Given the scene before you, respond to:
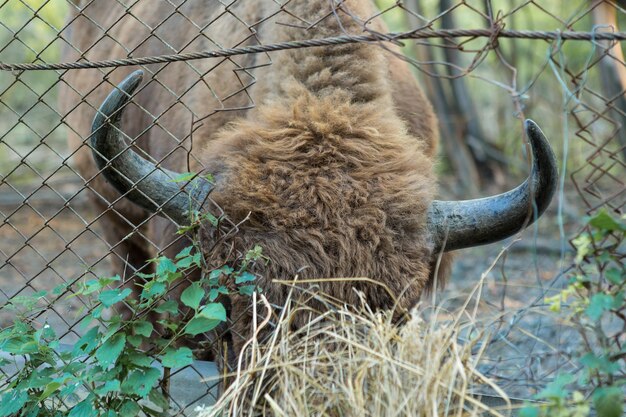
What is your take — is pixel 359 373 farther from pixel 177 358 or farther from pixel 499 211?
pixel 499 211

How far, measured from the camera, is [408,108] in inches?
160

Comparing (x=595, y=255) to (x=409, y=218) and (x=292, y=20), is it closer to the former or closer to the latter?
(x=409, y=218)

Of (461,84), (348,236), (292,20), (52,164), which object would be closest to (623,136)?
(461,84)

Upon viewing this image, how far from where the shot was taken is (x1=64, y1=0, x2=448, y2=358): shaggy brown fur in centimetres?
281

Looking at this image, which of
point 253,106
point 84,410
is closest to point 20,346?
point 84,410

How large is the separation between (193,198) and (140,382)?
747mm

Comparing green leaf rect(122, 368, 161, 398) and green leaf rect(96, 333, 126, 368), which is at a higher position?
green leaf rect(96, 333, 126, 368)

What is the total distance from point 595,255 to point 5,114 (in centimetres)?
1253

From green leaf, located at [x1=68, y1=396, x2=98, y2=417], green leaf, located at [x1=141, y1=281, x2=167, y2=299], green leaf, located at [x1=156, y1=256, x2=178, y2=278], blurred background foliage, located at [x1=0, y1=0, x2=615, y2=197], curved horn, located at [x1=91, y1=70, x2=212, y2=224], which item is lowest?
blurred background foliage, located at [x1=0, y1=0, x2=615, y2=197]

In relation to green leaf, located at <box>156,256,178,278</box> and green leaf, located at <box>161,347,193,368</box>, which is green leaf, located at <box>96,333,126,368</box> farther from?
green leaf, located at <box>156,256,178,278</box>

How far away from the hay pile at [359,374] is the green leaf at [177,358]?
20 centimetres

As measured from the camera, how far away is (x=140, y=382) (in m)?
2.61

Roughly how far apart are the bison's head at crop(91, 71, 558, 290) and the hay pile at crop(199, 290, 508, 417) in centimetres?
60

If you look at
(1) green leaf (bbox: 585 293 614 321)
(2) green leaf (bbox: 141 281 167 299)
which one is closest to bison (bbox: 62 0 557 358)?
(2) green leaf (bbox: 141 281 167 299)
